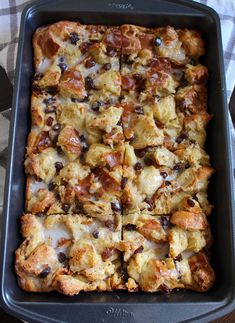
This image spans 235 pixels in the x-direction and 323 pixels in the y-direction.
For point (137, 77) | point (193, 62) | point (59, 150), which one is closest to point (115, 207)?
point (59, 150)

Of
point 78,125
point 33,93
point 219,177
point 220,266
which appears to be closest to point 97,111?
point 78,125

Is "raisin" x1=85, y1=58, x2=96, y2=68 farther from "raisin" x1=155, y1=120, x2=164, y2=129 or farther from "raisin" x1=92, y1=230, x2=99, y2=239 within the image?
"raisin" x1=92, y1=230, x2=99, y2=239

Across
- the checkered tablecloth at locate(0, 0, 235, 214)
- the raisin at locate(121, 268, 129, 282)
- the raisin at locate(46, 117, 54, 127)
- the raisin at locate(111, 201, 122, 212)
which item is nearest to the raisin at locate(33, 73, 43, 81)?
the raisin at locate(46, 117, 54, 127)

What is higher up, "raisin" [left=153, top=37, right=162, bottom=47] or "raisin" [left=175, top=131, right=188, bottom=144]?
"raisin" [left=153, top=37, right=162, bottom=47]

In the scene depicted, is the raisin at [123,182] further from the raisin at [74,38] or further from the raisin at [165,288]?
the raisin at [74,38]

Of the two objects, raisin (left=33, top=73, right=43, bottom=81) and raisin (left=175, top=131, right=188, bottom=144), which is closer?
raisin (left=175, top=131, right=188, bottom=144)

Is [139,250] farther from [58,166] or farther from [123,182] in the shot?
[58,166]

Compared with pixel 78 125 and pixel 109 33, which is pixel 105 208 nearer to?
pixel 78 125
